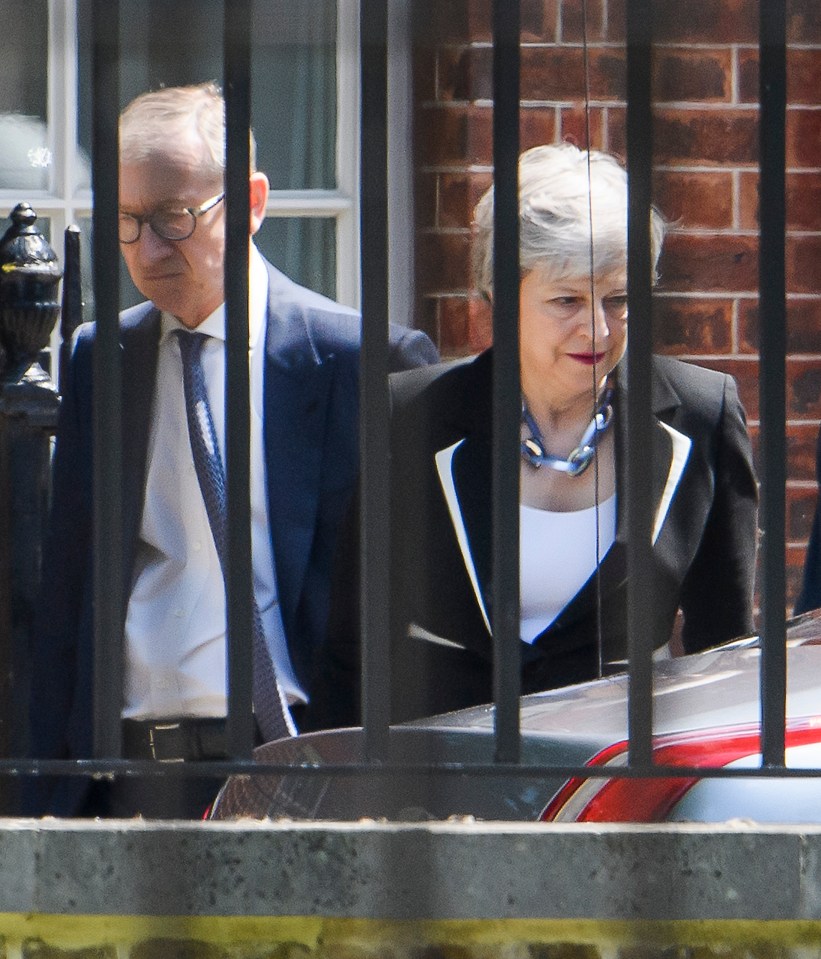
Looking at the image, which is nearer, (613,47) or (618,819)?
(618,819)

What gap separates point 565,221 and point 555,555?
547mm

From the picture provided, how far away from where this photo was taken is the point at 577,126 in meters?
3.71

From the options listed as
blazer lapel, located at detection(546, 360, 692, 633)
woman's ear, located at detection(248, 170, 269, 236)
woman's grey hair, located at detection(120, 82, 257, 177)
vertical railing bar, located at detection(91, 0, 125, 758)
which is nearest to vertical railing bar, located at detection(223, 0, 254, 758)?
vertical railing bar, located at detection(91, 0, 125, 758)

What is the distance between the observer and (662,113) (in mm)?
3973

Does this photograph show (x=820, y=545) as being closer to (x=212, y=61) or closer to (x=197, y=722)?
(x=197, y=722)

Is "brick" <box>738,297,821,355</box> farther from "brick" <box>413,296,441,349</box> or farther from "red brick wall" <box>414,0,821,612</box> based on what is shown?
"brick" <box>413,296,441,349</box>

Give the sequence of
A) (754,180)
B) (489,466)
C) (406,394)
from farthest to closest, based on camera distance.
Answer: (754,180)
(406,394)
(489,466)

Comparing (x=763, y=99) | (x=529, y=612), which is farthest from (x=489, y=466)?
(x=763, y=99)

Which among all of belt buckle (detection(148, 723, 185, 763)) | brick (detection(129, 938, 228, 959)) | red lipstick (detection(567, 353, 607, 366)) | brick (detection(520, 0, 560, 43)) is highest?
brick (detection(520, 0, 560, 43))

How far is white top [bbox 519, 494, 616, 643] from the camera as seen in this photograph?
2377 millimetres

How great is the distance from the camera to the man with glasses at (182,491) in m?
2.57

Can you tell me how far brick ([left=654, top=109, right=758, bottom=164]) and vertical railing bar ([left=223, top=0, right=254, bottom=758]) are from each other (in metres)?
2.25

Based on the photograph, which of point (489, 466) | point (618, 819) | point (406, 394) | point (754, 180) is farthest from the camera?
point (754, 180)

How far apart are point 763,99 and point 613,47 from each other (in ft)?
7.23
